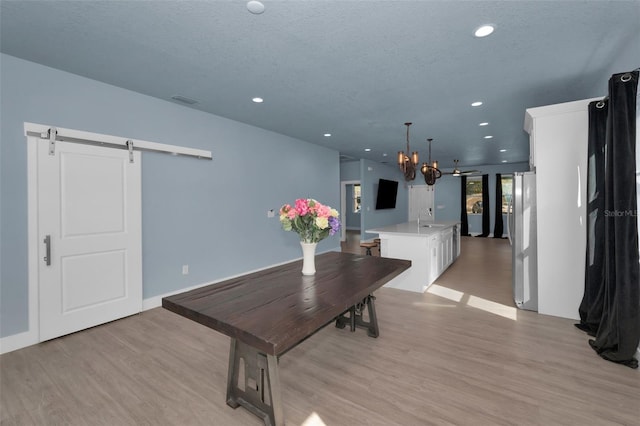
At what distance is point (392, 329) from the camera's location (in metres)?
2.90

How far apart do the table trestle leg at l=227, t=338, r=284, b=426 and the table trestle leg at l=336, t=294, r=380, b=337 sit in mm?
1174

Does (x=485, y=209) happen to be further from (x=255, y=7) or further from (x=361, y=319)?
(x=255, y=7)

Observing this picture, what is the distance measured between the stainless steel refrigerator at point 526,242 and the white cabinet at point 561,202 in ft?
0.55

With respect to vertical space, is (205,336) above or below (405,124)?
below

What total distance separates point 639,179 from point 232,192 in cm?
449

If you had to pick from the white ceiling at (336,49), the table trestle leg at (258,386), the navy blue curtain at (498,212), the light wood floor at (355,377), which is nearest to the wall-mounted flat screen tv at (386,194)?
the navy blue curtain at (498,212)

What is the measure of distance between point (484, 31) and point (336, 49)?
1.14 meters

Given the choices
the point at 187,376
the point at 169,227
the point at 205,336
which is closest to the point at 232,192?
the point at 169,227

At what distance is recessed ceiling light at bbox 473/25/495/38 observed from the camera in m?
2.10

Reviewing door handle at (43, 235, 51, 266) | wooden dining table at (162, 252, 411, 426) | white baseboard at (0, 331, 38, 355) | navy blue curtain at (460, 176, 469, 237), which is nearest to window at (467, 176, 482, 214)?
navy blue curtain at (460, 176, 469, 237)

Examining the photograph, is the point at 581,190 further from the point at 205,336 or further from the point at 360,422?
the point at 205,336

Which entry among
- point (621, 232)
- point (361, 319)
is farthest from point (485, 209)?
point (361, 319)

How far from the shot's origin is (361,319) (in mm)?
2879

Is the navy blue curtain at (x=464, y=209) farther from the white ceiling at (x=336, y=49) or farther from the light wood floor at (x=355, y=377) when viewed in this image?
A: the light wood floor at (x=355, y=377)
